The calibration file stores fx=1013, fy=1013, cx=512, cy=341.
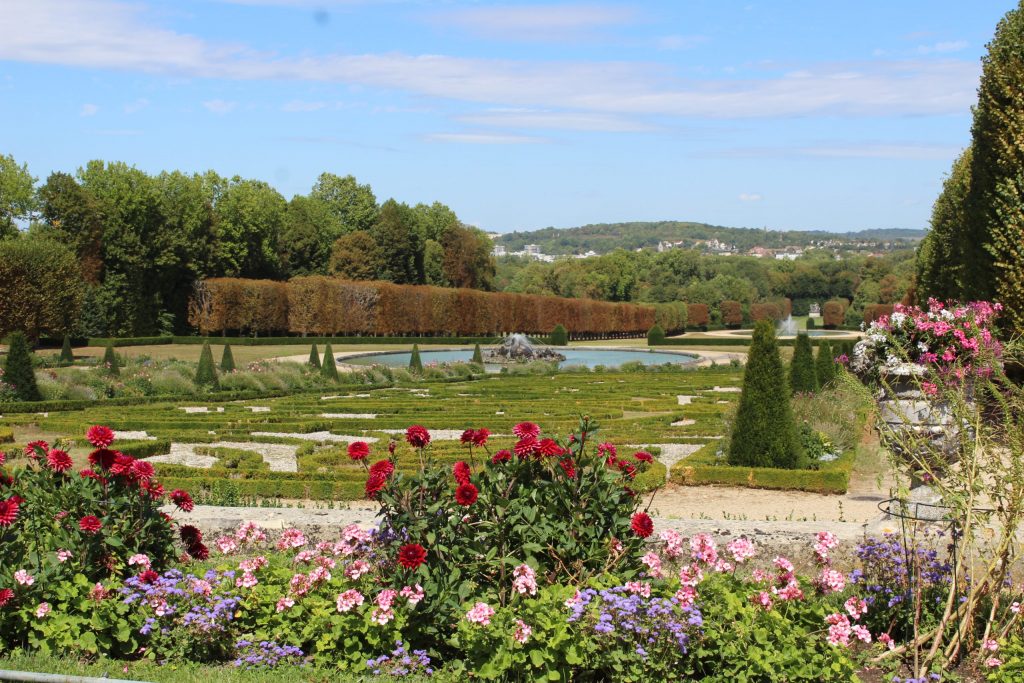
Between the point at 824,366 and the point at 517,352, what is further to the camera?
the point at 517,352

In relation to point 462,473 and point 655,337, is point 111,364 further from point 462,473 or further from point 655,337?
point 655,337

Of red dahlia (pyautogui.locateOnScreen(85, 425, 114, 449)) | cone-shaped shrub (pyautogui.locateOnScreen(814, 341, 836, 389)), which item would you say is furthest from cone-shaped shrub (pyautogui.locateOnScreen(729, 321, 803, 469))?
cone-shaped shrub (pyautogui.locateOnScreen(814, 341, 836, 389))

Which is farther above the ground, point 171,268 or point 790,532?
point 171,268

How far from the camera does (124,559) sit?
496 cm

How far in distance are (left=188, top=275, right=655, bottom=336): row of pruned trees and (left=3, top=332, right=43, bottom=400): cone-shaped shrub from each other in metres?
25.4

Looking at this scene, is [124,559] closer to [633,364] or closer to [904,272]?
[633,364]

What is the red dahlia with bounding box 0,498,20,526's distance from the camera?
4652 mm

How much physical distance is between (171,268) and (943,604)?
42.7 m

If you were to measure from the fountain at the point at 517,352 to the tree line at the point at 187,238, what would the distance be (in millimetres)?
13548

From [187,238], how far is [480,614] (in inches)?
1726

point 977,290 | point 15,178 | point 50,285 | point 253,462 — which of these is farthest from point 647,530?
point 15,178

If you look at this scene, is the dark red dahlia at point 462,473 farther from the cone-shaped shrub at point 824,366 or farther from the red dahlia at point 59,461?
the cone-shaped shrub at point 824,366

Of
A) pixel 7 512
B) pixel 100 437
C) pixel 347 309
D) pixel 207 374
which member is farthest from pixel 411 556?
pixel 347 309

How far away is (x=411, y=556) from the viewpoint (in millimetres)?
4445
